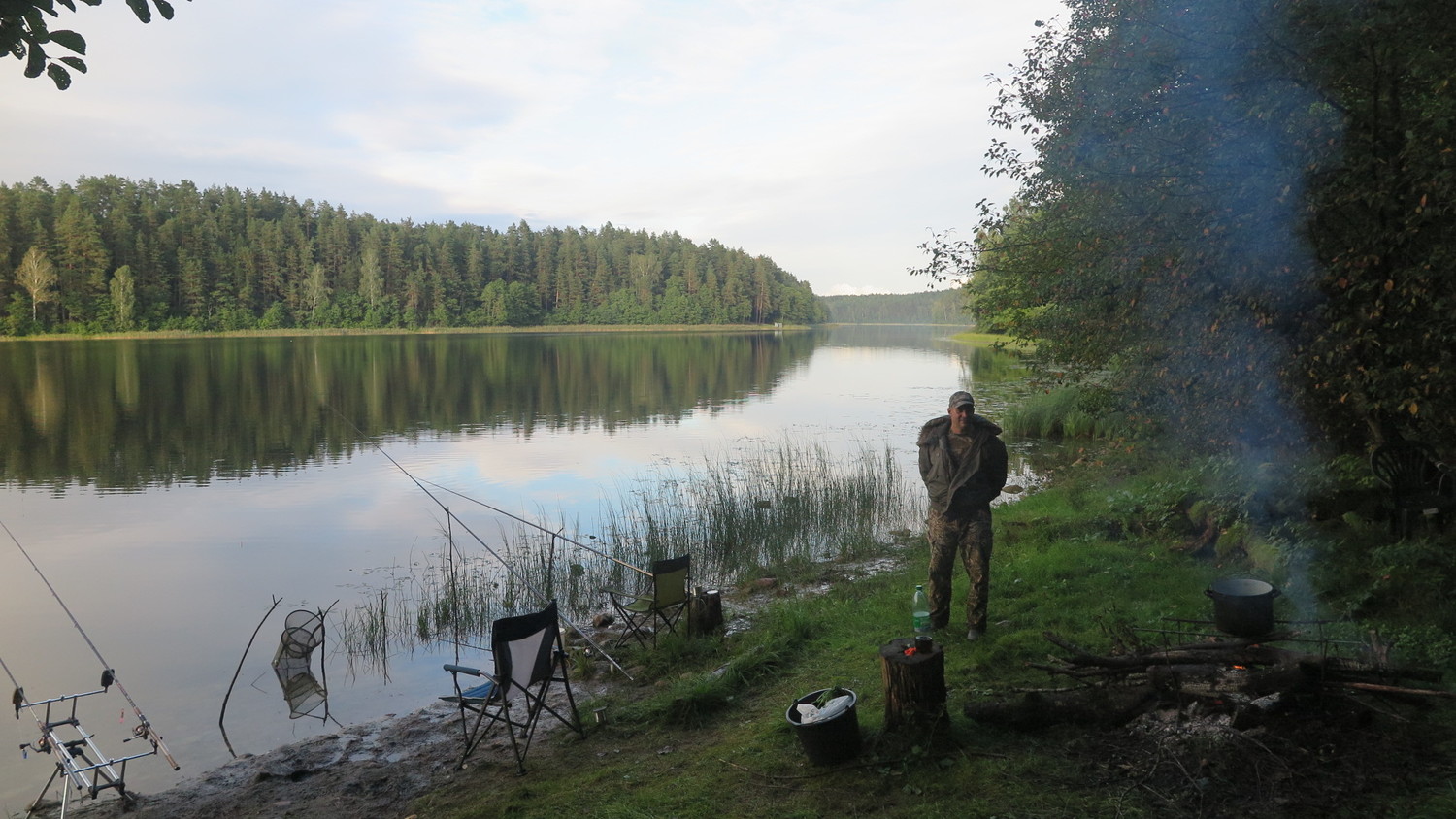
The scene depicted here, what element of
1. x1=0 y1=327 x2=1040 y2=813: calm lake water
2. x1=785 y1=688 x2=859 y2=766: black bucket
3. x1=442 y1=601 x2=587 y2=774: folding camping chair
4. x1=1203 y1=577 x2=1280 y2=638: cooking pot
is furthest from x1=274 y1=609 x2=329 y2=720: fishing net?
x1=1203 y1=577 x2=1280 y2=638: cooking pot

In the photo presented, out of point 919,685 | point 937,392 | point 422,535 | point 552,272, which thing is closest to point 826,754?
point 919,685

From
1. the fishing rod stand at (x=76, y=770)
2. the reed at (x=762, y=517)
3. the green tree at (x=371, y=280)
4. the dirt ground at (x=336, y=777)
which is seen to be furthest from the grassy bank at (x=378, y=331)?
the dirt ground at (x=336, y=777)

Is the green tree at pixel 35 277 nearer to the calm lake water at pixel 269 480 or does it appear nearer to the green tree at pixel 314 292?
the green tree at pixel 314 292

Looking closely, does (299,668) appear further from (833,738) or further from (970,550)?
(970,550)

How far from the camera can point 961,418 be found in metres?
6.31

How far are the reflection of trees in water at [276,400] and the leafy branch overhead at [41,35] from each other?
16.0 m

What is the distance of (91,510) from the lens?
1490 cm

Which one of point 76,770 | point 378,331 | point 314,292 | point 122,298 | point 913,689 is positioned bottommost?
point 76,770

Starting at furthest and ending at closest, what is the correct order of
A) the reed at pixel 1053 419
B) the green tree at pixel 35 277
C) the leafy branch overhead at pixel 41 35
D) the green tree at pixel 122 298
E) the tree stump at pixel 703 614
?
the green tree at pixel 122 298, the green tree at pixel 35 277, the reed at pixel 1053 419, the tree stump at pixel 703 614, the leafy branch overhead at pixel 41 35

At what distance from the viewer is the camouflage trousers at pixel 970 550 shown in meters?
6.29

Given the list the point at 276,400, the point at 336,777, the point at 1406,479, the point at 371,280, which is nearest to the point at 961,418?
the point at 1406,479

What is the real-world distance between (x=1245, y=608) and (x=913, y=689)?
214cm

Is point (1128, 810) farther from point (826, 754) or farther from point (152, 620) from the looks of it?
point (152, 620)

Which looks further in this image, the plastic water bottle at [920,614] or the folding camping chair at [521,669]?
the plastic water bottle at [920,614]
